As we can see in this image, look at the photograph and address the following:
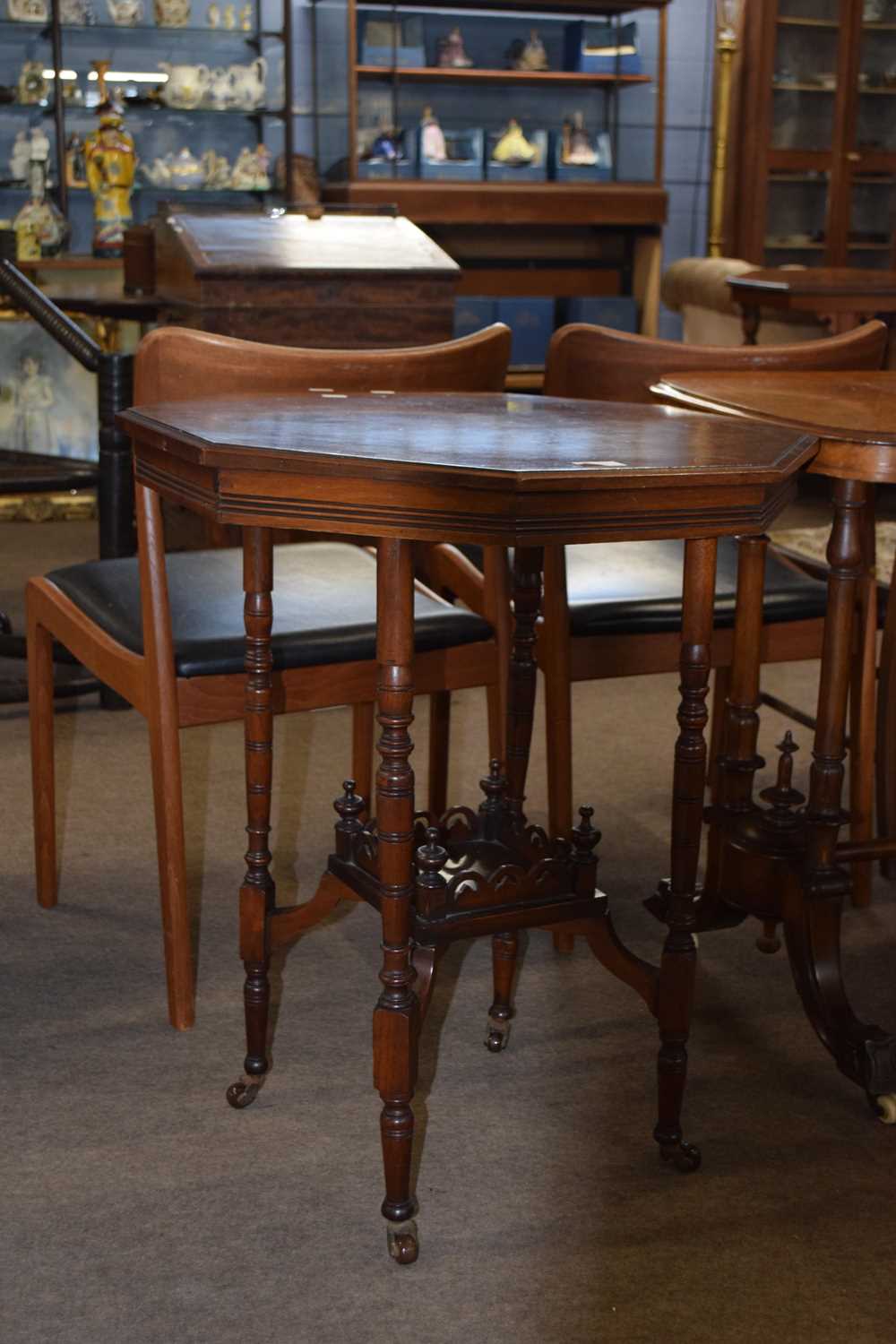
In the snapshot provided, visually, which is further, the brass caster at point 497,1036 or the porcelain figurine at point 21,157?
the porcelain figurine at point 21,157

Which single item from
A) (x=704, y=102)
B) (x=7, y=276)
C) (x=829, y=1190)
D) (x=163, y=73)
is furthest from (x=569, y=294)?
(x=829, y=1190)

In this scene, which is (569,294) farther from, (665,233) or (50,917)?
(50,917)

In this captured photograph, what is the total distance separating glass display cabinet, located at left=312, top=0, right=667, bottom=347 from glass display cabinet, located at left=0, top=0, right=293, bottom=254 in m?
0.32

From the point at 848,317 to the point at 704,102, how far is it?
3.46m

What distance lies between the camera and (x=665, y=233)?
7.69 m

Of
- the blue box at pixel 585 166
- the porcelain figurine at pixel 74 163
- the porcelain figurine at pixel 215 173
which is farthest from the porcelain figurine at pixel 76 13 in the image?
the blue box at pixel 585 166

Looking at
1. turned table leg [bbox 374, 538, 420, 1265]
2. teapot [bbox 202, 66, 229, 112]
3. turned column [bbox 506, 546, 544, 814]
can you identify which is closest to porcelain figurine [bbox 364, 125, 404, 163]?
teapot [bbox 202, 66, 229, 112]

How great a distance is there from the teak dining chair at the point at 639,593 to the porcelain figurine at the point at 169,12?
476cm

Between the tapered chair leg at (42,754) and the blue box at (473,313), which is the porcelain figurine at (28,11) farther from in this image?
the tapered chair leg at (42,754)

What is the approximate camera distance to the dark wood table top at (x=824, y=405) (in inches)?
60.2

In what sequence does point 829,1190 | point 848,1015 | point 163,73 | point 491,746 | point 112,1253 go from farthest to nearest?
point 163,73
point 491,746
point 848,1015
point 829,1190
point 112,1253

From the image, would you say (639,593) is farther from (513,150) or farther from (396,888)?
(513,150)

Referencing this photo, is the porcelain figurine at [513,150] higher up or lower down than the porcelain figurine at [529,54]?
lower down

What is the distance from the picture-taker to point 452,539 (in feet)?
4.08
